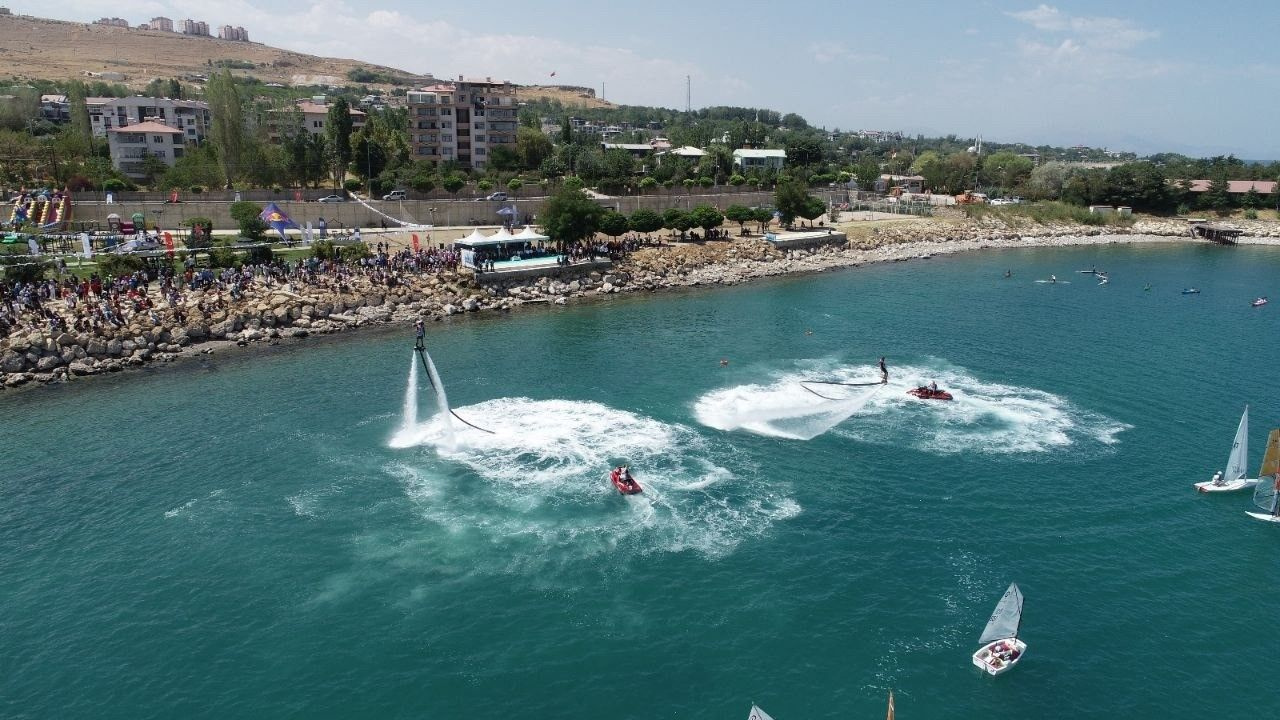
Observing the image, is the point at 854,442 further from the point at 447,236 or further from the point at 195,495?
the point at 447,236

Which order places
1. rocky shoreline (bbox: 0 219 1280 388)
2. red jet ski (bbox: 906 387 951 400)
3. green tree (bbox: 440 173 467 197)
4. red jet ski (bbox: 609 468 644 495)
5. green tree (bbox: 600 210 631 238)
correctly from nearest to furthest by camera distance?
red jet ski (bbox: 609 468 644 495)
red jet ski (bbox: 906 387 951 400)
rocky shoreline (bbox: 0 219 1280 388)
green tree (bbox: 600 210 631 238)
green tree (bbox: 440 173 467 197)

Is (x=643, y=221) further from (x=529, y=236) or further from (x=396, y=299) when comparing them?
(x=396, y=299)

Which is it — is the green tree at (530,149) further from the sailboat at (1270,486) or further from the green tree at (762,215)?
the sailboat at (1270,486)

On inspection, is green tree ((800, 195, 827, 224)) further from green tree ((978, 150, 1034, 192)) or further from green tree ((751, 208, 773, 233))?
green tree ((978, 150, 1034, 192))

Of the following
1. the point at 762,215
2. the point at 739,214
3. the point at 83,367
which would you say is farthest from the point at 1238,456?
the point at 762,215

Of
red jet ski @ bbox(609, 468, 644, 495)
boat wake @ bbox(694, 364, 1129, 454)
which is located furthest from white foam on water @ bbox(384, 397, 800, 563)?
boat wake @ bbox(694, 364, 1129, 454)

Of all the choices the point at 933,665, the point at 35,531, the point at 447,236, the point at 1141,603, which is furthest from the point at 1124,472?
the point at 447,236
